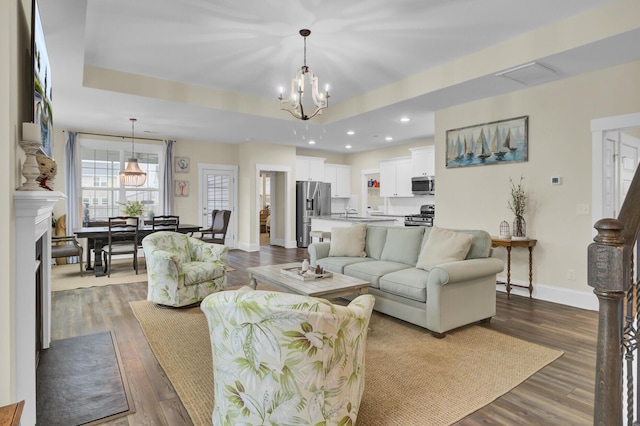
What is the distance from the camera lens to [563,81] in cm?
412

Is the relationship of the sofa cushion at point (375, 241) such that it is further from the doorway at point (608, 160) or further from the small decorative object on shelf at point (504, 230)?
the doorway at point (608, 160)

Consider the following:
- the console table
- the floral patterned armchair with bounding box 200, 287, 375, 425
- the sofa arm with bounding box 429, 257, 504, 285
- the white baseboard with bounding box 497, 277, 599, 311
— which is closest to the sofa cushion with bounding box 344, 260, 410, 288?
the sofa arm with bounding box 429, 257, 504, 285

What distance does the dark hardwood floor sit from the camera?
1.99m

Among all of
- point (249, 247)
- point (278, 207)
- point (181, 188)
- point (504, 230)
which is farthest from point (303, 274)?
point (278, 207)

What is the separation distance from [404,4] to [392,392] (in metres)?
3.04

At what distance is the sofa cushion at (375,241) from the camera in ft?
→ 14.4

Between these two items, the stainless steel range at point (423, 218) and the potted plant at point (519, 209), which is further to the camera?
the stainless steel range at point (423, 218)

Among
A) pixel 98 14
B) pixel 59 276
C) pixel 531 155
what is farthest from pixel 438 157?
pixel 59 276

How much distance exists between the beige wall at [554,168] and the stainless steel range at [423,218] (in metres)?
2.22

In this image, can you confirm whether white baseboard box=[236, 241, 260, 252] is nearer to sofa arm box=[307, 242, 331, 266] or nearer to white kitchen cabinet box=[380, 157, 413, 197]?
white kitchen cabinet box=[380, 157, 413, 197]

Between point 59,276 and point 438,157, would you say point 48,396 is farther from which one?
point 438,157

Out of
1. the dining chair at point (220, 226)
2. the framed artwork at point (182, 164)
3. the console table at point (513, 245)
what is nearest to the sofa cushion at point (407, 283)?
the console table at point (513, 245)

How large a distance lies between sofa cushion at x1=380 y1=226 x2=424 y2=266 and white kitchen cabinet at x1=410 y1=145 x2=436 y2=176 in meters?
3.82

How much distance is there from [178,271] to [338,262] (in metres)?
1.78
